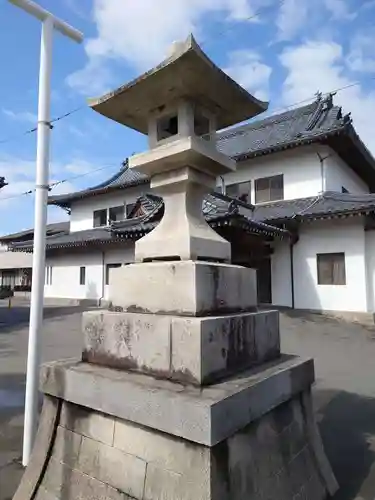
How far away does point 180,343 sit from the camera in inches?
87.3

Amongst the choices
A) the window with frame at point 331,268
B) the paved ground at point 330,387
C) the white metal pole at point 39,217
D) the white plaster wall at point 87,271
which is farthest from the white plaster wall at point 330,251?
the white metal pole at point 39,217

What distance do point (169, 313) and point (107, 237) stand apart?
640 inches

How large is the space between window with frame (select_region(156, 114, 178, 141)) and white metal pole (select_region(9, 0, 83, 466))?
106 cm

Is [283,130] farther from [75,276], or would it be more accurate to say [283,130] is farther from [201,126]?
[201,126]

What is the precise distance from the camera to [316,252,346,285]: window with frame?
12.9 m

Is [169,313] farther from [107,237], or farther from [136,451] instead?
[107,237]

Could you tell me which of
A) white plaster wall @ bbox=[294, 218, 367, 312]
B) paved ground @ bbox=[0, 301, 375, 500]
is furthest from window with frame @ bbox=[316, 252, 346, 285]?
paved ground @ bbox=[0, 301, 375, 500]

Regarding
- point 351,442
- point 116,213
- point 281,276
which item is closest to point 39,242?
point 351,442

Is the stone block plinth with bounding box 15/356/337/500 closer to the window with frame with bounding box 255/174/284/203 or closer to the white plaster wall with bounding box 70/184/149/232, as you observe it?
the window with frame with bounding box 255/174/284/203

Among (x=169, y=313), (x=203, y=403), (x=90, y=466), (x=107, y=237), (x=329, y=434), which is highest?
(x=107, y=237)

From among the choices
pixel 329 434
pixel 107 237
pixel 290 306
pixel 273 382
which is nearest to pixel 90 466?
pixel 273 382

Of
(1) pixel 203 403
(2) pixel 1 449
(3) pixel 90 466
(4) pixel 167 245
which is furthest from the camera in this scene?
(2) pixel 1 449

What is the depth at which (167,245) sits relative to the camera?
2674 mm

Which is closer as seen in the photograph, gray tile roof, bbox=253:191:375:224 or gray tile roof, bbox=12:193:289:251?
gray tile roof, bbox=12:193:289:251
